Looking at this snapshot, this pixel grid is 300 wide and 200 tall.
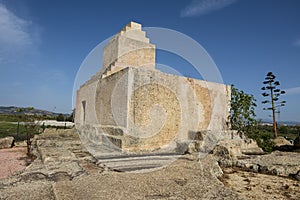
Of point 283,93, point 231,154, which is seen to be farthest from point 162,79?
point 283,93

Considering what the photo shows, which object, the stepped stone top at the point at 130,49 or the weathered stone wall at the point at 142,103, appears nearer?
the weathered stone wall at the point at 142,103

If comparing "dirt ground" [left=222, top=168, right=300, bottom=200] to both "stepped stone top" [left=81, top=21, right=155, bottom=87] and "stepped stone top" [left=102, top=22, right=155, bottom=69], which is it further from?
"stepped stone top" [left=102, top=22, right=155, bottom=69]

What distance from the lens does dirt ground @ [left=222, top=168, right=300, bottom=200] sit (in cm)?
335

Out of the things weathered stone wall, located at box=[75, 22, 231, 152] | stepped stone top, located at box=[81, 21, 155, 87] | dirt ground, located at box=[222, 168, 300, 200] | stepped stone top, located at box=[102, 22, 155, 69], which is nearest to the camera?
dirt ground, located at box=[222, 168, 300, 200]

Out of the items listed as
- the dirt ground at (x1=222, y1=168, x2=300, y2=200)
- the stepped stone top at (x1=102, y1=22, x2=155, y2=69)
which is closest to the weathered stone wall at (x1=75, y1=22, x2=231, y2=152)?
the stepped stone top at (x1=102, y1=22, x2=155, y2=69)

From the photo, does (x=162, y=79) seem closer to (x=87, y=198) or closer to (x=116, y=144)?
(x=116, y=144)

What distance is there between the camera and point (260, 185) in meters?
3.90

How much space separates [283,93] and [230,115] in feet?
38.1

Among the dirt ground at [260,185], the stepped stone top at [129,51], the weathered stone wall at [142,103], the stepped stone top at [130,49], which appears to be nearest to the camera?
the dirt ground at [260,185]

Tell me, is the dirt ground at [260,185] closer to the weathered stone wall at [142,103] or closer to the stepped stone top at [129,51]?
the weathered stone wall at [142,103]

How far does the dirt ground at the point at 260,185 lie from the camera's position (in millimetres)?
3355

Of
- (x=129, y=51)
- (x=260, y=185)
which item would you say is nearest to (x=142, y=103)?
(x=129, y=51)

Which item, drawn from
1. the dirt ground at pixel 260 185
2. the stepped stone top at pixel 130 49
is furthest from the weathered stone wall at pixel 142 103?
the dirt ground at pixel 260 185

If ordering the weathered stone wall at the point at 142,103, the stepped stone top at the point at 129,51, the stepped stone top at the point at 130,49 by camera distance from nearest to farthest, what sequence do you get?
the weathered stone wall at the point at 142,103 → the stepped stone top at the point at 129,51 → the stepped stone top at the point at 130,49
